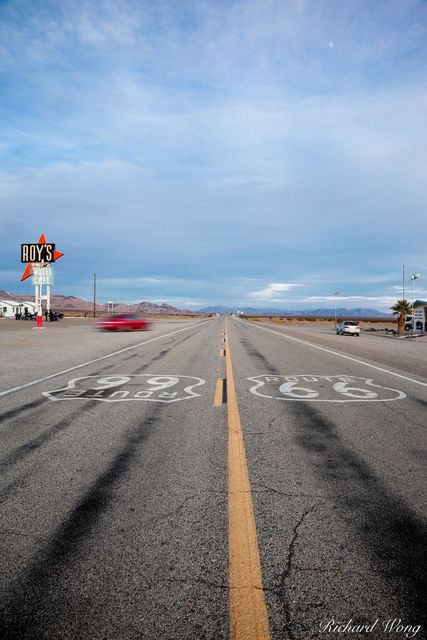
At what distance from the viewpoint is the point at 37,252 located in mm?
39312

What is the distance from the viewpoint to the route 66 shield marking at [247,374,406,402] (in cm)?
826

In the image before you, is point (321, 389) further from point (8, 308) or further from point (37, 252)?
point (8, 308)

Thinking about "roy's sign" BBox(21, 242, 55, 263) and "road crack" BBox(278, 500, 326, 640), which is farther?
"roy's sign" BBox(21, 242, 55, 263)

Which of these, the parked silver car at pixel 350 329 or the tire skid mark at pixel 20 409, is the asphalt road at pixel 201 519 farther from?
the parked silver car at pixel 350 329

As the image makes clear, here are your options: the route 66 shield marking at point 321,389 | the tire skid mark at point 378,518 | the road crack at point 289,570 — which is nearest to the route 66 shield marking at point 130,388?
the route 66 shield marking at point 321,389

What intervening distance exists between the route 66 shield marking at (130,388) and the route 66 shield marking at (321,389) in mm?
1500

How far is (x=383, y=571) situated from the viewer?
2.63 m

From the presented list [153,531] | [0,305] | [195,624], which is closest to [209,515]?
[153,531]

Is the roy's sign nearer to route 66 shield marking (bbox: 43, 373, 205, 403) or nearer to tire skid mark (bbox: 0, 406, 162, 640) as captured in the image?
route 66 shield marking (bbox: 43, 373, 205, 403)

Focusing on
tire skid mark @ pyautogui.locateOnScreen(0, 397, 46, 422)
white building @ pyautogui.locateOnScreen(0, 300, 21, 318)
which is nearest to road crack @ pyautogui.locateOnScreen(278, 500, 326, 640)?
tire skid mark @ pyautogui.locateOnScreen(0, 397, 46, 422)

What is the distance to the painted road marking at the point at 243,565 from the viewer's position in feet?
7.20

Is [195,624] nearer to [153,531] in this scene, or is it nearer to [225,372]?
[153,531]

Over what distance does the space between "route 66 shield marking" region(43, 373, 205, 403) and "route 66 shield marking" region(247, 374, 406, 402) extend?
1.50 metres

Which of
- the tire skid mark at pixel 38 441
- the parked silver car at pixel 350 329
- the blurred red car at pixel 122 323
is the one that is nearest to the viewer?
the tire skid mark at pixel 38 441
